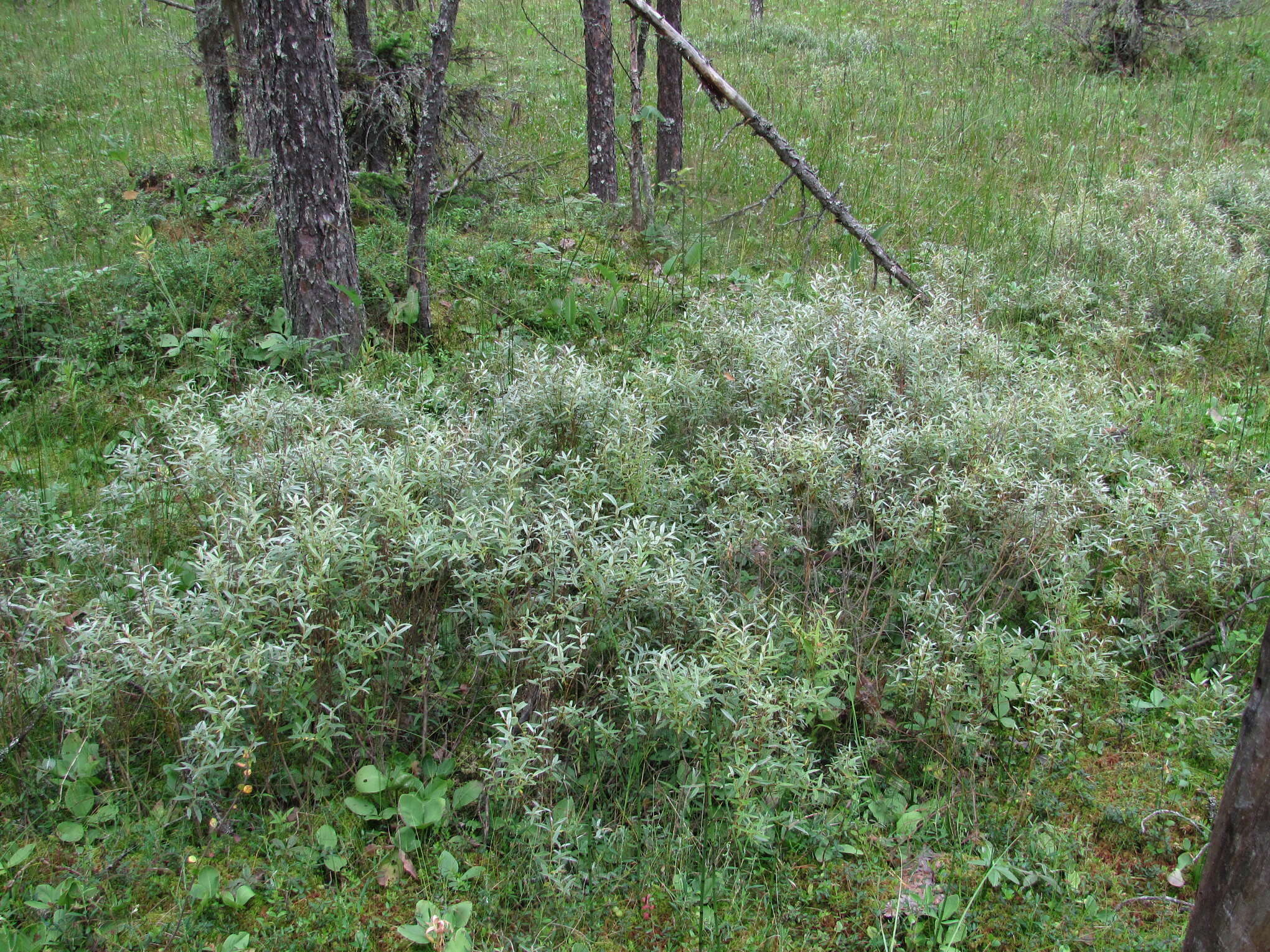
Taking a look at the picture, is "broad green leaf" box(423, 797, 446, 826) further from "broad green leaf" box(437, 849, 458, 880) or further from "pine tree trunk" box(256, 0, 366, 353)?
"pine tree trunk" box(256, 0, 366, 353)

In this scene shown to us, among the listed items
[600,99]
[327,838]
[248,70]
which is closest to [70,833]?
[327,838]

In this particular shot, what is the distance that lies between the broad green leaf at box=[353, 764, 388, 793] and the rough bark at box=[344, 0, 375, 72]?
596 cm

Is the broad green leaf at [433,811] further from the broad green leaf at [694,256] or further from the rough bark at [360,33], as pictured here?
the rough bark at [360,33]

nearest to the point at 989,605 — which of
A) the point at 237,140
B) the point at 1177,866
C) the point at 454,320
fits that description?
the point at 1177,866

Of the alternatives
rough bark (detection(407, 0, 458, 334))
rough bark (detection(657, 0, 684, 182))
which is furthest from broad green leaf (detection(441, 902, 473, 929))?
rough bark (detection(657, 0, 684, 182))

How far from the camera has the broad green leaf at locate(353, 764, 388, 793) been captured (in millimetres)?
2791

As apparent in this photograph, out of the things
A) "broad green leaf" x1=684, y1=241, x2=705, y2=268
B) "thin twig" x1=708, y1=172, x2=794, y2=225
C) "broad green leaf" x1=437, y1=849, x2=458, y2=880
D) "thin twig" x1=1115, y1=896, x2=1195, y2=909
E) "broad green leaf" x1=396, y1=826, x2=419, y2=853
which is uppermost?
"thin twig" x1=708, y1=172, x2=794, y2=225

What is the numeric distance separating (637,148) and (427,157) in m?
2.39

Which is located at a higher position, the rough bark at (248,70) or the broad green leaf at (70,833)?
the rough bark at (248,70)

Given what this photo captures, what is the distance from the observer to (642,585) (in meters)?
3.14

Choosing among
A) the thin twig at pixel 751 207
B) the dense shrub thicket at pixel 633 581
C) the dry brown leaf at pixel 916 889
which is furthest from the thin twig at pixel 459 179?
the dry brown leaf at pixel 916 889

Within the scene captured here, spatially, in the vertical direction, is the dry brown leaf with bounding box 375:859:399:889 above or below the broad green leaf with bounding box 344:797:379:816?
below

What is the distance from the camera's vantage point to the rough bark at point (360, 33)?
6.84 meters

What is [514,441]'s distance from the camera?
13.5 ft
